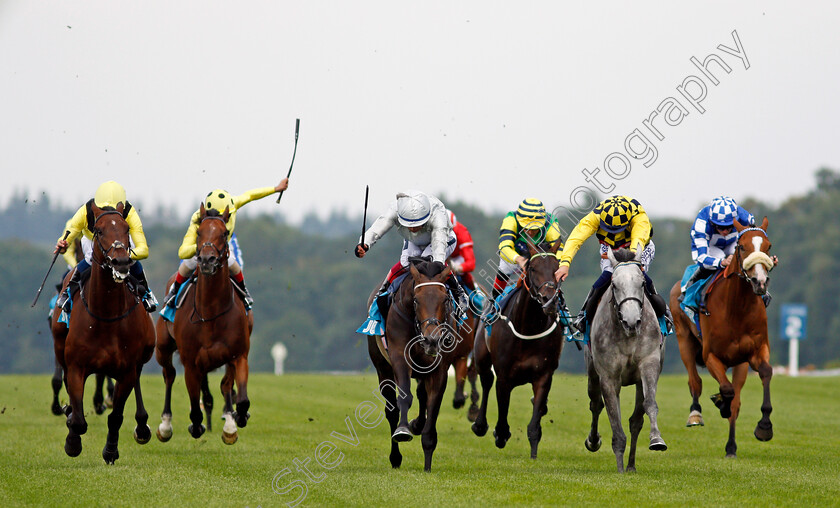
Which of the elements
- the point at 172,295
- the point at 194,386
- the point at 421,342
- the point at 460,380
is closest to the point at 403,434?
the point at 421,342

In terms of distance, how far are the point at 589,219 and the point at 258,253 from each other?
266ft

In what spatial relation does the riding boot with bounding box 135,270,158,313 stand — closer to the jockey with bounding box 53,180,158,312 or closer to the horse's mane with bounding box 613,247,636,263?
the jockey with bounding box 53,180,158,312

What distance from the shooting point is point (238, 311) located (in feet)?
40.1

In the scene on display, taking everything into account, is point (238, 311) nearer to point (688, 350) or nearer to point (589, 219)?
point (589, 219)

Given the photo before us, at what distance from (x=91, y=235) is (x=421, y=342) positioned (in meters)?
3.88

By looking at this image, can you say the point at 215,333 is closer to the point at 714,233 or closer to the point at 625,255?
the point at 625,255

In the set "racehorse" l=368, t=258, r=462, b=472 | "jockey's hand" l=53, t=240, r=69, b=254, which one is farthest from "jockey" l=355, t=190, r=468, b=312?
"jockey's hand" l=53, t=240, r=69, b=254

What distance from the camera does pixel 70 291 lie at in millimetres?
11773

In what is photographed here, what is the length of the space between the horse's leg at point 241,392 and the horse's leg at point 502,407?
266 cm

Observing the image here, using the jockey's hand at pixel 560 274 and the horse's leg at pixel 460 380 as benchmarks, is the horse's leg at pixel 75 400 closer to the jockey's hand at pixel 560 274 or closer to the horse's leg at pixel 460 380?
the jockey's hand at pixel 560 274

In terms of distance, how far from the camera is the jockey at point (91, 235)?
11180mm

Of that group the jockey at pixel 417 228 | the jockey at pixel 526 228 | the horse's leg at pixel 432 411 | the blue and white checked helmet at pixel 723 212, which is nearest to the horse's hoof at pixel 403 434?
the horse's leg at pixel 432 411

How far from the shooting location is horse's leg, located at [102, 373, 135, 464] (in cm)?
1152

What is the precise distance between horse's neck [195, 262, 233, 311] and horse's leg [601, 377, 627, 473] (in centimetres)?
404
